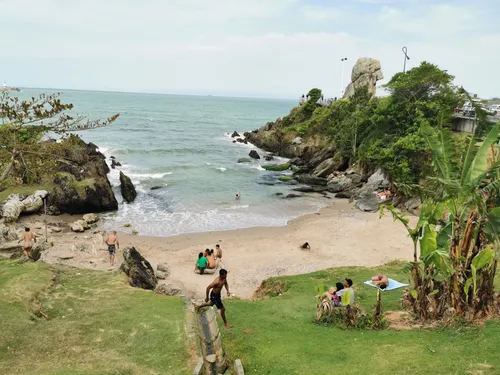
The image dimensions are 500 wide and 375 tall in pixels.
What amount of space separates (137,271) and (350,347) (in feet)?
32.3

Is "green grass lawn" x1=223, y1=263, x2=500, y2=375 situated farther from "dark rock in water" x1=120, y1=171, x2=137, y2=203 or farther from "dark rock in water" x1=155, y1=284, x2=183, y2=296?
"dark rock in water" x1=120, y1=171, x2=137, y2=203

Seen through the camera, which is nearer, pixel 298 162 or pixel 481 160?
pixel 481 160

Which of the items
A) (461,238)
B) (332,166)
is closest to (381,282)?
(461,238)

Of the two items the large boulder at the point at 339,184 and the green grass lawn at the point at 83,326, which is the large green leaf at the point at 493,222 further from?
the large boulder at the point at 339,184

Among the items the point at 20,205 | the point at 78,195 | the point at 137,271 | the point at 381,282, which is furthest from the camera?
the point at 78,195

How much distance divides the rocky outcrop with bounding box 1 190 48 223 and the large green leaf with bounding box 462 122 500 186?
87.7 ft

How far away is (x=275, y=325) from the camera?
35.9ft

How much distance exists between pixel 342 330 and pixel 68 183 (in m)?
25.1

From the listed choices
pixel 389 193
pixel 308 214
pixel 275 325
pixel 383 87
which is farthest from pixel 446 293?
pixel 383 87

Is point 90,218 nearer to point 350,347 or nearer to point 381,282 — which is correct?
point 381,282

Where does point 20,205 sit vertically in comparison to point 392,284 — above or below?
below

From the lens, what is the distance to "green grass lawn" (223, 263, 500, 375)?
8086mm

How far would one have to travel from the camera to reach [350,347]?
362 inches

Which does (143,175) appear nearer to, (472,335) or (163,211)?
(163,211)
